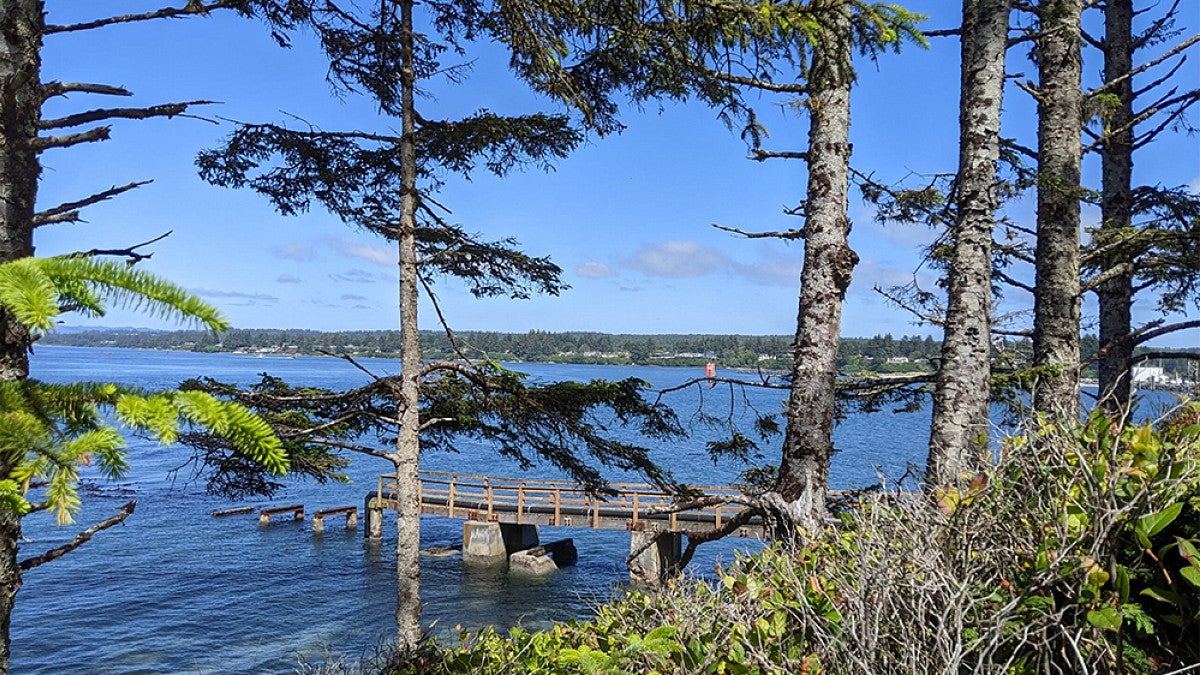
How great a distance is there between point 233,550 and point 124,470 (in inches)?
1043

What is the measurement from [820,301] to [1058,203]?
11.1ft

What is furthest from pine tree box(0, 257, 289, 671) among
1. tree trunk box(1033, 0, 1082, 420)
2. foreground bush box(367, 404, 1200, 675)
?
tree trunk box(1033, 0, 1082, 420)

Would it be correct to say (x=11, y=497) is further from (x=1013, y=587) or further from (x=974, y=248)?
(x=974, y=248)

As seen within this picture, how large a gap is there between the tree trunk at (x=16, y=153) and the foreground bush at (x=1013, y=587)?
245cm

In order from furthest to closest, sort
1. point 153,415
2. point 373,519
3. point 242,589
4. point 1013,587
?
point 373,519
point 242,589
point 1013,587
point 153,415

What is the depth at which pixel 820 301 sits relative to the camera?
5578mm

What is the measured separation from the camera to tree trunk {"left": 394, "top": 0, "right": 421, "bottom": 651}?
8.13 meters

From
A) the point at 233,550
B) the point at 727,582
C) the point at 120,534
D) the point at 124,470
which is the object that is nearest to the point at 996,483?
the point at 727,582

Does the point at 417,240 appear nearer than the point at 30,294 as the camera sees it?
No

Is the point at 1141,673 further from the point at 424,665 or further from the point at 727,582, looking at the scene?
the point at 424,665

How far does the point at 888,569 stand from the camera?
230 cm

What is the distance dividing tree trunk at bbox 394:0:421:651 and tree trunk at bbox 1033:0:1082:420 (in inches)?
238

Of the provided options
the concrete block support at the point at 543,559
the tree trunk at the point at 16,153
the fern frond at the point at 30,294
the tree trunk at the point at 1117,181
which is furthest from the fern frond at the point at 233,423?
the concrete block support at the point at 543,559


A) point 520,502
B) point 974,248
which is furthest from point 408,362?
point 520,502
